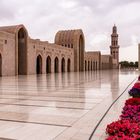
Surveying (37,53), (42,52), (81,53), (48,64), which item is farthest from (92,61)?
(37,53)

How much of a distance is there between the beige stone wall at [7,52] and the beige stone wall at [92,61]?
1108 inches

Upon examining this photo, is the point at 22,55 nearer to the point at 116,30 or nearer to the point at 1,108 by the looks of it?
the point at 1,108

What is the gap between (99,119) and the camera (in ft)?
15.5

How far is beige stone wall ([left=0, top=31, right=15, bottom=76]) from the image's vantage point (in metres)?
23.4

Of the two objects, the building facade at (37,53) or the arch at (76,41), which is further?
the arch at (76,41)

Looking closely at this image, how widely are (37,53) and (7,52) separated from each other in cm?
621

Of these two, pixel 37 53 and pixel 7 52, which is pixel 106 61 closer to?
pixel 37 53

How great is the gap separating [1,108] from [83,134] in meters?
2.95

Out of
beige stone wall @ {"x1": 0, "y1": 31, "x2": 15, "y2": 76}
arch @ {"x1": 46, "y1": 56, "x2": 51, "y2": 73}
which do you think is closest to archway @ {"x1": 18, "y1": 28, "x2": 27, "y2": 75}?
beige stone wall @ {"x1": 0, "y1": 31, "x2": 15, "y2": 76}

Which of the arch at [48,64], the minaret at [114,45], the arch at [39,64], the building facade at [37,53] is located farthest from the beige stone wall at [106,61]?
the arch at [39,64]

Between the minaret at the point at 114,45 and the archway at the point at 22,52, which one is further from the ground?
the minaret at the point at 114,45

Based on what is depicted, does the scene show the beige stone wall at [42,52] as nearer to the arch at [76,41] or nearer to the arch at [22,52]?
the arch at [22,52]

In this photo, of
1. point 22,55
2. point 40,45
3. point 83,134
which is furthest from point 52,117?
point 40,45

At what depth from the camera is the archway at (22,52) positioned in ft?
90.0
